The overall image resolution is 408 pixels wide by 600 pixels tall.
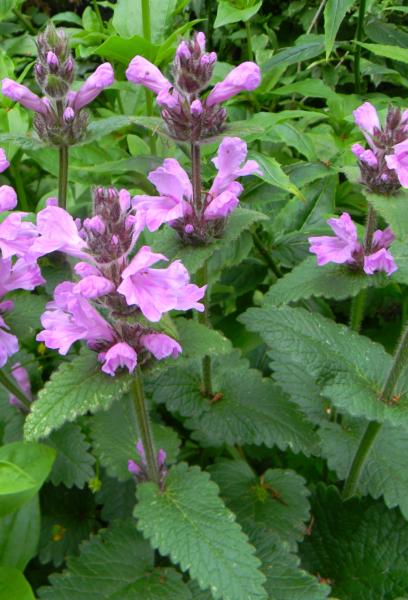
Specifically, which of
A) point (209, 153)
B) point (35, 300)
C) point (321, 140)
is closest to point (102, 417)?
point (35, 300)

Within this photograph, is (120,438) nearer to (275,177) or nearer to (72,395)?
(72,395)

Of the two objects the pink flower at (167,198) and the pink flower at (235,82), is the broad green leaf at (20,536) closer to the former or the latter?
the pink flower at (167,198)

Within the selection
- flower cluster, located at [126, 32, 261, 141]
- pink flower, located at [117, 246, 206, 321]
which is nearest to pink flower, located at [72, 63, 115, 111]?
flower cluster, located at [126, 32, 261, 141]

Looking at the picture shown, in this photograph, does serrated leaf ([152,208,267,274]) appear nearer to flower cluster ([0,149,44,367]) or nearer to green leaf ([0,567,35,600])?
flower cluster ([0,149,44,367])

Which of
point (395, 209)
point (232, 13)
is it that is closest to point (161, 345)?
point (395, 209)

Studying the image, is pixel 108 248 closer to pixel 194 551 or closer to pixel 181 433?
pixel 194 551
